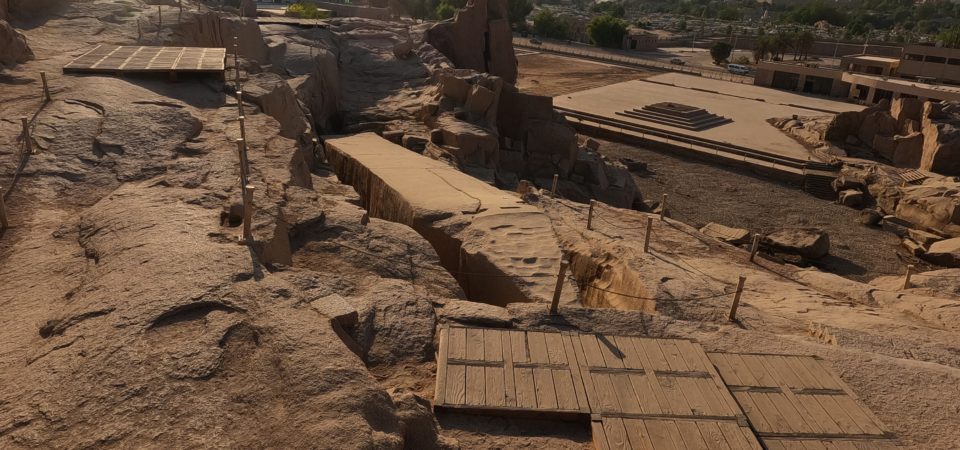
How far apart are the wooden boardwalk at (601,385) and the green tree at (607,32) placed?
2090 inches

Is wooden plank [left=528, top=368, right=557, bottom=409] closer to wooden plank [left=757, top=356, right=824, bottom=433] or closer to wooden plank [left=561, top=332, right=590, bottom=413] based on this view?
wooden plank [left=561, top=332, right=590, bottom=413]

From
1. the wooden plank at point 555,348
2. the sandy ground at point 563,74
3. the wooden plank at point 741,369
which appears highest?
A: the sandy ground at point 563,74

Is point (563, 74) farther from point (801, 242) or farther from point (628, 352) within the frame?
point (628, 352)

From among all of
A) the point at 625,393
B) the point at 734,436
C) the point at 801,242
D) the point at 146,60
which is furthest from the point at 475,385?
the point at 801,242

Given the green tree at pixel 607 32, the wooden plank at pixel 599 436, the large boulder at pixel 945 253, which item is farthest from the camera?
the green tree at pixel 607 32

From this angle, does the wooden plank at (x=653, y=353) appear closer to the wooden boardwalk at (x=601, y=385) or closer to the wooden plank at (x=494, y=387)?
the wooden boardwalk at (x=601, y=385)

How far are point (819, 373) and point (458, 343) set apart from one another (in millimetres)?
2952

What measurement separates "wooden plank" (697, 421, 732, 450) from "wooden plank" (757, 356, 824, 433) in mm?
726

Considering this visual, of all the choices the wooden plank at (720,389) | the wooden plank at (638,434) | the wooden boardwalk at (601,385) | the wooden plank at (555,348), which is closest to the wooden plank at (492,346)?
the wooden boardwalk at (601,385)

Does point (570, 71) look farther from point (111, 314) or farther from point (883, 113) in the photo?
point (111, 314)

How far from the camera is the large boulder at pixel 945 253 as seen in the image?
14.3m

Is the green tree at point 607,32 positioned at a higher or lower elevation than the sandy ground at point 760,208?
higher

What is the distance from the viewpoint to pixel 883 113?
24.2 metres

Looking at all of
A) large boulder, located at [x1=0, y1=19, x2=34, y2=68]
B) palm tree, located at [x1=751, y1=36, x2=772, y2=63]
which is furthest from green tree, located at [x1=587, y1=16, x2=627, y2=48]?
large boulder, located at [x1=0, y1=19, x2=34, y2=68]
